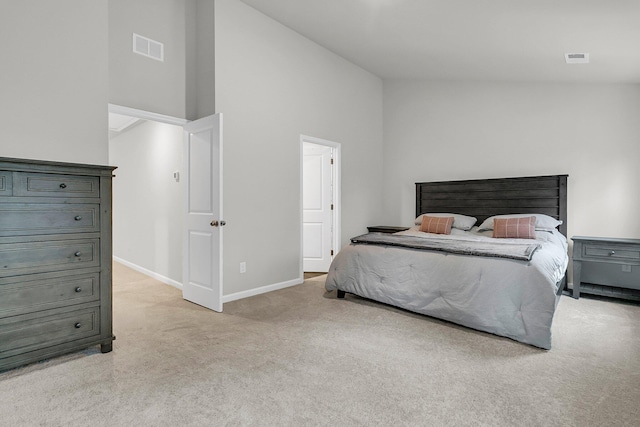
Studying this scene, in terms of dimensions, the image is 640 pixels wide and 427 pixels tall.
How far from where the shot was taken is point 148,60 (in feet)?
11.6

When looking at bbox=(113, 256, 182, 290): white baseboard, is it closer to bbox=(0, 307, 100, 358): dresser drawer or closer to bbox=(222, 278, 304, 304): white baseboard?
bbox=(222, 278, 304, 304): white baseboard

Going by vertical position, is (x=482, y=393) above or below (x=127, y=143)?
below

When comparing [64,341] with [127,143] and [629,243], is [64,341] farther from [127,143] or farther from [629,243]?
[629,243]

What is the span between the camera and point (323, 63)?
4.89 m

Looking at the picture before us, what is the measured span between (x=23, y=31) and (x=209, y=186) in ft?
5.60

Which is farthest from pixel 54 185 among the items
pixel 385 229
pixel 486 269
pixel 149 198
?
pixel 385 229

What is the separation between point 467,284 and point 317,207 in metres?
2.74

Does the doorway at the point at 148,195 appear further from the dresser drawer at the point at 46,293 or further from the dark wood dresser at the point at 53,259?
the dresser drawer at the point at 46,293

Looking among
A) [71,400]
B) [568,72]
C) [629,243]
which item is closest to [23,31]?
[71,400]

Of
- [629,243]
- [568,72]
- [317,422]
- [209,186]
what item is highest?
[568,72]

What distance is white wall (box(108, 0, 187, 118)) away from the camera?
3291 mm

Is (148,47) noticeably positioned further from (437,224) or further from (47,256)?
(437,224)

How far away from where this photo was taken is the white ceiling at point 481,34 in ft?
9.54

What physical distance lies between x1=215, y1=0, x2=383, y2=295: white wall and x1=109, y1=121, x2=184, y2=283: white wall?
84 centimetres
